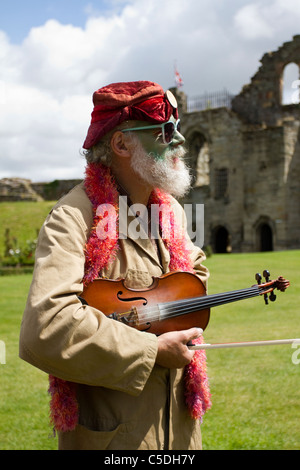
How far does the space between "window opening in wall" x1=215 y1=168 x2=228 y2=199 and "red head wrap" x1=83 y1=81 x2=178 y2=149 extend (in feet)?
111

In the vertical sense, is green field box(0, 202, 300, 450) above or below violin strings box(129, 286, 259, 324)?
below

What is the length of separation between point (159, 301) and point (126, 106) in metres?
1.03

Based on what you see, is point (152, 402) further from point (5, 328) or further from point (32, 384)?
point (5, 328)

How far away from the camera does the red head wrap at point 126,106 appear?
8.87 ft

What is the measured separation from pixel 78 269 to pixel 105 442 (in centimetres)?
85

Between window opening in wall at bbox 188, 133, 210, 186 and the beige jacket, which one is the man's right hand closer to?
the beige jacket

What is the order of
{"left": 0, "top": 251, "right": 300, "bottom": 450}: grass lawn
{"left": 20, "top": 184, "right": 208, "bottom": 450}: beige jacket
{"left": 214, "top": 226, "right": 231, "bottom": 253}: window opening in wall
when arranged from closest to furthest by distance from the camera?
{"left": 20, "top": 184, "right": 208, "bottom": 450}: beige jacket < {"left": 0, "top": 251, "right": 300, "bottom": 450}: grass lawn < {"left": 214, "top": 226, "right": 231, "bottom": 253}: window opening in wall

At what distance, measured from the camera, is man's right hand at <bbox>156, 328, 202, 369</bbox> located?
245cm

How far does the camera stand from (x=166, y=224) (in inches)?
118

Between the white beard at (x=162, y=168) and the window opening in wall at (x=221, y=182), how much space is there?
110 ft

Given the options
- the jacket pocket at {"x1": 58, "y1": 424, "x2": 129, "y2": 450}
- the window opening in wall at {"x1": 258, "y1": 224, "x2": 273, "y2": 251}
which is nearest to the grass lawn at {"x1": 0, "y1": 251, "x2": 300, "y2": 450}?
the jacket pocket at {"x1": 58, "y1": 424, "x2": 129, "y2": 450}

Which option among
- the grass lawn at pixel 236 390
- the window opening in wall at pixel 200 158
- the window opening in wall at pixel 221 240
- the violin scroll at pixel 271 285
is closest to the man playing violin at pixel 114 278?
the violin scroll at pixel 271 285

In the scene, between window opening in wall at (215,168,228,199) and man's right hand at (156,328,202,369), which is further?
window opening in wall at (215,168,228,199)

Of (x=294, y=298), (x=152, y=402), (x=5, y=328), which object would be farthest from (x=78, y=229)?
(x=294, y=298)
